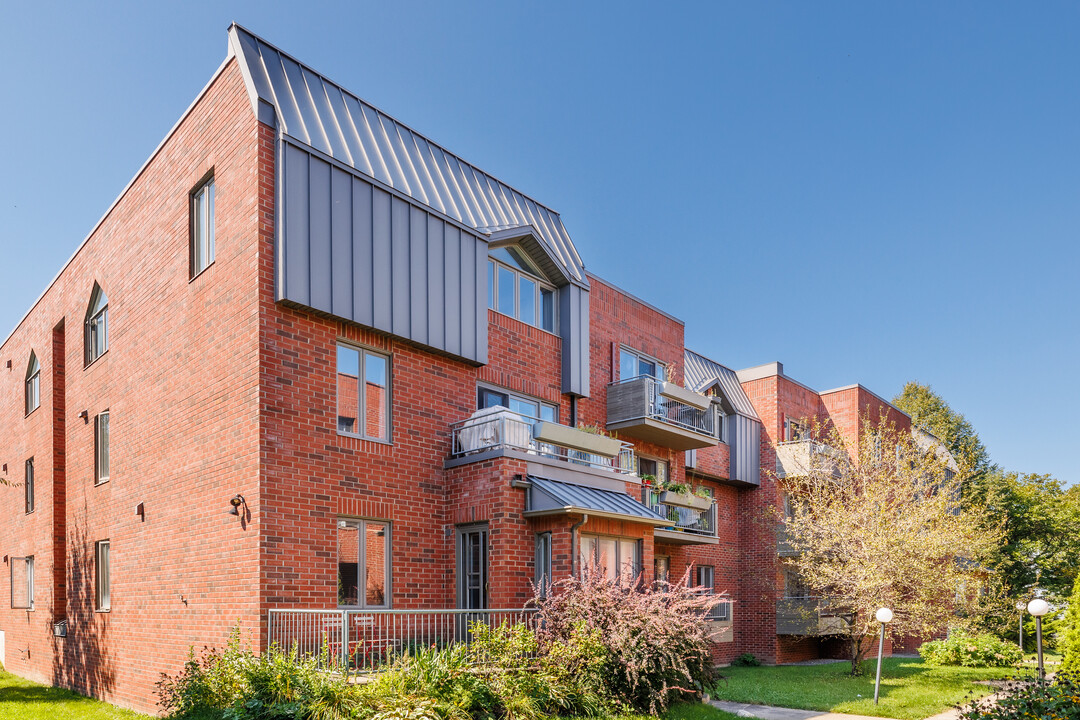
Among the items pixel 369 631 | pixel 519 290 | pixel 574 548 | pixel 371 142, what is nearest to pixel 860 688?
pixel 574 548

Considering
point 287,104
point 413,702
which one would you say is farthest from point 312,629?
point 287,104

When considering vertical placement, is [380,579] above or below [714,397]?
below

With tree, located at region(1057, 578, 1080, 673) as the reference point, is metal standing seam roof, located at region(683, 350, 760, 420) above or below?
above

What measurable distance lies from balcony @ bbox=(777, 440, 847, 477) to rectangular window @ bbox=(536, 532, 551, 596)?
12909mm

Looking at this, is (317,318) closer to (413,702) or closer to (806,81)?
(413,702)

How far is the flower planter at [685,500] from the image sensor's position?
Answer: 22.8 m

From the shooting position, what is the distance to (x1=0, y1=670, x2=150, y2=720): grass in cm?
1449

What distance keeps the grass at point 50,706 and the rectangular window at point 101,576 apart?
6.33 ft

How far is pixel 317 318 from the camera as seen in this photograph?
13.7 meters

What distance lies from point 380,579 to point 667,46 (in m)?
15.1

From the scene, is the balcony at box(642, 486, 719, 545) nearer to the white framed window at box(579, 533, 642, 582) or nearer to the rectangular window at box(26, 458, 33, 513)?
the white framed window at box(579, 533, 642, 582)

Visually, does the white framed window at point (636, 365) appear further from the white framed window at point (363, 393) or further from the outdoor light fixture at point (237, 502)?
the outdoor light fixture at point (237, 502)

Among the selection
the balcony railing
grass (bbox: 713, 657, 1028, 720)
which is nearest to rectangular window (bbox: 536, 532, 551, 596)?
grass (bbox: 713, 657, 1028, 720)

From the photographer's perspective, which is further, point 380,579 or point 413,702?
point 380,579
